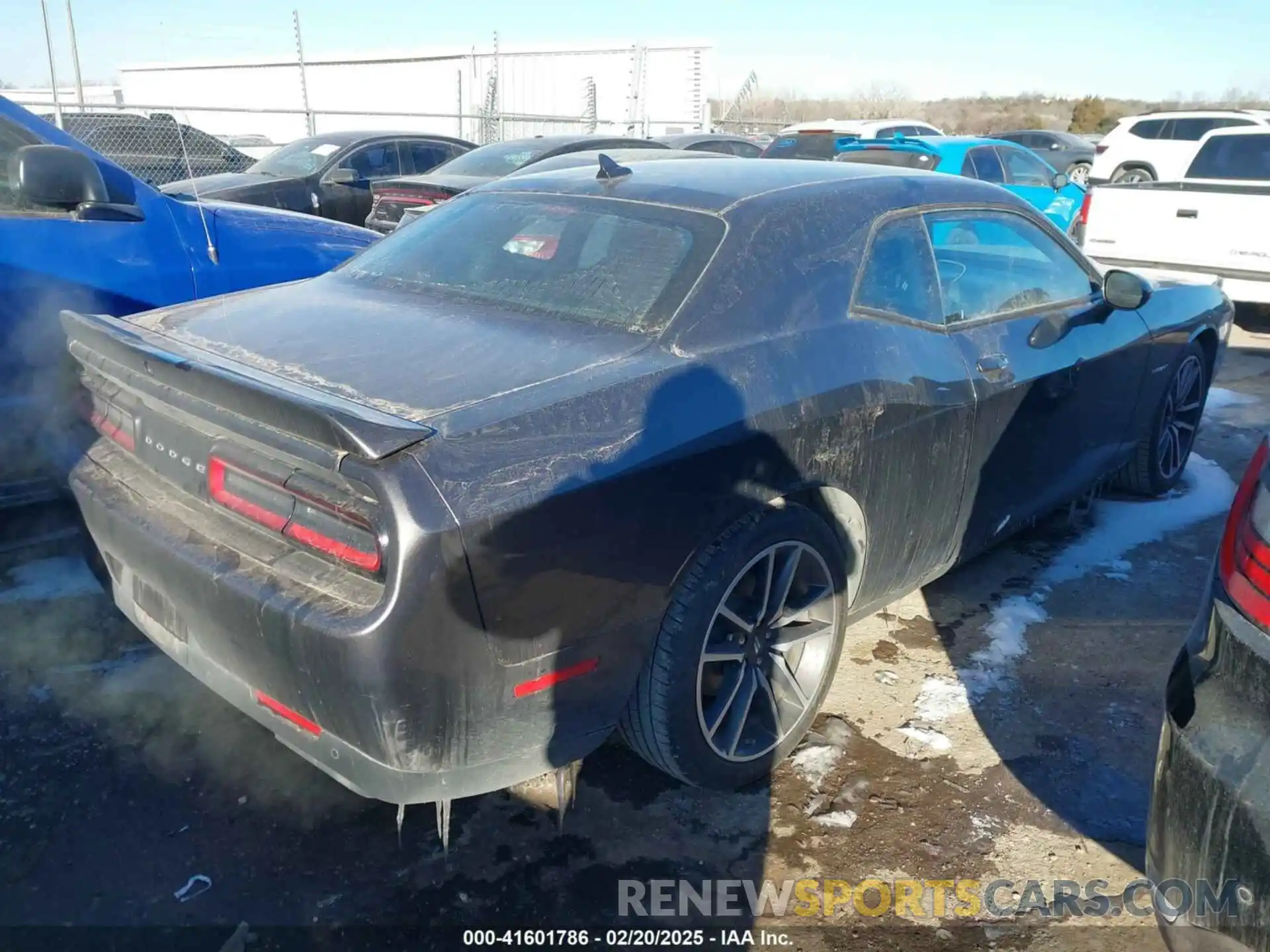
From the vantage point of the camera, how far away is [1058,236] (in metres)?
3.98

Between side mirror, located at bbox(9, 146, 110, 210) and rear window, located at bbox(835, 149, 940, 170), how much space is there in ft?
25.0

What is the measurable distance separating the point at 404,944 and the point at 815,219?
2249 mm

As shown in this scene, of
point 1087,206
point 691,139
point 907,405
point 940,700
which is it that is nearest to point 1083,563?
point 940,700

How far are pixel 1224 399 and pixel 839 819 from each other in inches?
226

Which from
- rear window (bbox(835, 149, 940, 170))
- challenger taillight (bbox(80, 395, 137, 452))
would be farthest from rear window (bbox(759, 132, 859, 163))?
challenger taillight (bbox(80, 395, 137, 452))

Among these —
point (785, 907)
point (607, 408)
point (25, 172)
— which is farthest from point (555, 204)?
point (785, 907)

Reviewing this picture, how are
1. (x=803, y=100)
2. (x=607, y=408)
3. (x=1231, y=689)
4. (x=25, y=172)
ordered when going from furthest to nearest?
(x=803, y=100) < (x=25, y=172) < (x=607, y=408) < (x=1231, y=689)

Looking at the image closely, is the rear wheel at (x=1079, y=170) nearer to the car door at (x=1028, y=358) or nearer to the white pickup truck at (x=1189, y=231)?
the white pickup truck at (x=1189, y=231)

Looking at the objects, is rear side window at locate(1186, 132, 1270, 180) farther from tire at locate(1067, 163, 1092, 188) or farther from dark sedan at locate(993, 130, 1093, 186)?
tire at locate(1067, 163, 1092, 188)

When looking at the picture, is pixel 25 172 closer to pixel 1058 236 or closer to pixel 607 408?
pixel 607 408

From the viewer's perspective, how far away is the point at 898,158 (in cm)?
983

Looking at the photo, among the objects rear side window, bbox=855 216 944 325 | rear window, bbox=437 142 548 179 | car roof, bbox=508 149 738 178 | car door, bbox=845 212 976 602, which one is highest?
car roof, bbox=508 149 738 178

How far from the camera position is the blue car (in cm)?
996

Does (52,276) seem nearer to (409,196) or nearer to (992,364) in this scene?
Result: (992,364)
